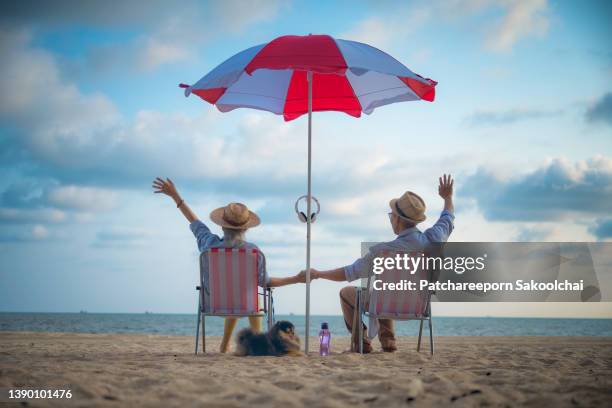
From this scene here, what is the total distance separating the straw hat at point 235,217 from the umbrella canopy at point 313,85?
3.28 feet

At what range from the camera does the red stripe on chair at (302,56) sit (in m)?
4.52

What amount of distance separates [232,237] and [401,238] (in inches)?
55.6

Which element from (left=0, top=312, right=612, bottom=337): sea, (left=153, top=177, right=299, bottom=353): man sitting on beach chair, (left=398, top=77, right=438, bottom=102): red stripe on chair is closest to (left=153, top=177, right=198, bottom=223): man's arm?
(left=153, top=177, right=299, bottom=353): man sitting on beach chair

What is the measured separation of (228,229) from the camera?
5.13 m

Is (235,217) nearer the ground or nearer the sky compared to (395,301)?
nearer the sky

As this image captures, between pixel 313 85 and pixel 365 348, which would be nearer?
pixel 365 348

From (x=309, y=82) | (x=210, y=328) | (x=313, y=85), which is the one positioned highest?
(x=313, y=85)

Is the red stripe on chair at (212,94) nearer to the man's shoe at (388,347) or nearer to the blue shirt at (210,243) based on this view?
the blue shirt at (210,243)

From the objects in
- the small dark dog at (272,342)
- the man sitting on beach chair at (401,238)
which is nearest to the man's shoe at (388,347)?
the man sitting on beach chair at (401,238)

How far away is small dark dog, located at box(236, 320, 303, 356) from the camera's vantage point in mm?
4684

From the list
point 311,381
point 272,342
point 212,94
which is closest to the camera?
point 311,381

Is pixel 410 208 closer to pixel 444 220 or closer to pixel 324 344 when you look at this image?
pixel 444 220

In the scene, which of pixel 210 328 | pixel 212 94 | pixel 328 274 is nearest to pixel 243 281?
pixel 328 274

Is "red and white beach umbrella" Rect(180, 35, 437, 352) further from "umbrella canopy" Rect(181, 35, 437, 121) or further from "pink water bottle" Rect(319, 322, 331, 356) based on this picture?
"pink water bottle" Rect(319, 322, 331, 356)
